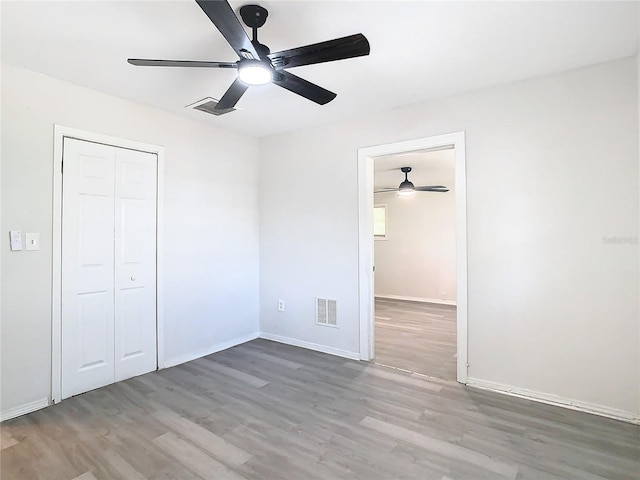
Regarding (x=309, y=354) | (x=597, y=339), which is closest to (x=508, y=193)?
(x=597, y=339)

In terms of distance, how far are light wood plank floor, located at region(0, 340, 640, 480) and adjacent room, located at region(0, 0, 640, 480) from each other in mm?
20

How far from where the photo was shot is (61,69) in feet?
8.63

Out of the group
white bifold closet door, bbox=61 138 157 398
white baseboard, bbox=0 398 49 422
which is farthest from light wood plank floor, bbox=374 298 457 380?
white baseboard, bbox=0 398 49 422

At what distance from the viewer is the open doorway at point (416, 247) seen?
5.26 m

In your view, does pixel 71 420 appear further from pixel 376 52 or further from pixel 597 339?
pixel 597 339

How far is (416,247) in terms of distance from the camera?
24.1 ft

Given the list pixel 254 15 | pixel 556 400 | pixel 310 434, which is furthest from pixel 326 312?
pixel 254 15

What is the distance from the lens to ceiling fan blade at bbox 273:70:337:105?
7.13ft

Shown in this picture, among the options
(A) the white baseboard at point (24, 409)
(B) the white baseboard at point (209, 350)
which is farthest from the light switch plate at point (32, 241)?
(B) the white baseboard at point (209, 350)

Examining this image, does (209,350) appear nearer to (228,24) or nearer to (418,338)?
(418,338)

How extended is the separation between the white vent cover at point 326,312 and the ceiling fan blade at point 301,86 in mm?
2242

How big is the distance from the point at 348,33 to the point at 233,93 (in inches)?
33.1

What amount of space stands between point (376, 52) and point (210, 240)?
102 inches

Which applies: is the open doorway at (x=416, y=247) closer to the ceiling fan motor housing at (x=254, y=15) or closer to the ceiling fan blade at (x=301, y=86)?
the ceiling fan blade at (x=301, y=86)
